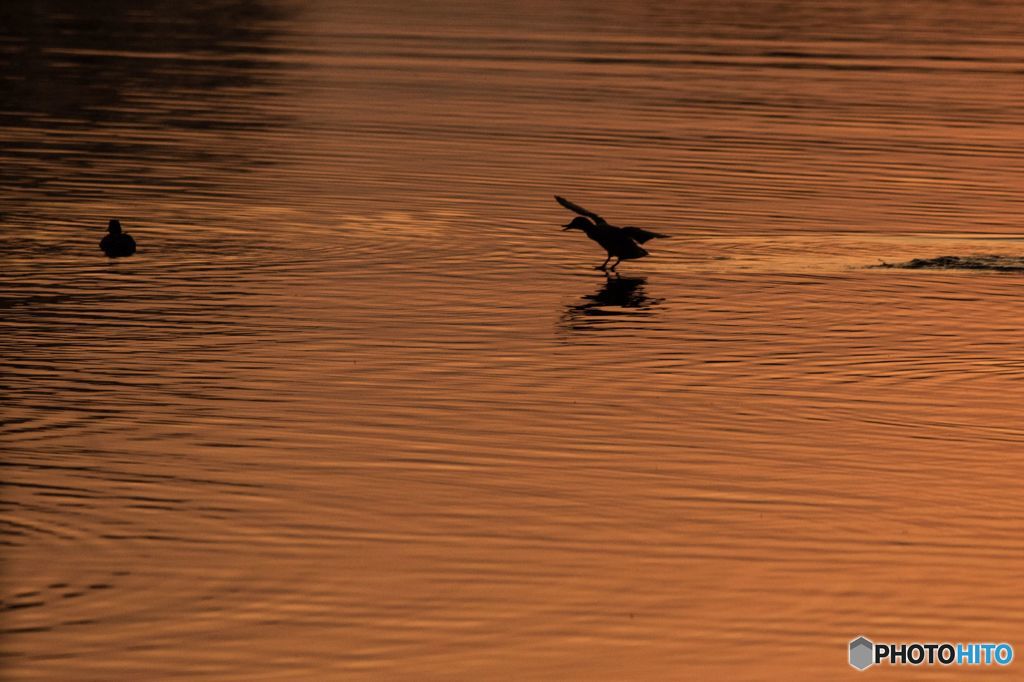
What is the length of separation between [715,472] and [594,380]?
3.09 m

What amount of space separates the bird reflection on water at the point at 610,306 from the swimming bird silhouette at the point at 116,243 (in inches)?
198

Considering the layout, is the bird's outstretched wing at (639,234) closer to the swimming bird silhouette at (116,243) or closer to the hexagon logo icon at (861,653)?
the swimming bird silhouette at (116,243)

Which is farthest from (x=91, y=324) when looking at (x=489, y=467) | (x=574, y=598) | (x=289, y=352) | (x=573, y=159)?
(x=573, y=159)

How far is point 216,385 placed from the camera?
16.7 meters

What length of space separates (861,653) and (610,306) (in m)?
10.4

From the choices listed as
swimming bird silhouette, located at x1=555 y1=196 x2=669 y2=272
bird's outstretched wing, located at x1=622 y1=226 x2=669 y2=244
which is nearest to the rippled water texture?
swimming bird silhouette, located at x1=555 y1=196 x2=669 y2=272

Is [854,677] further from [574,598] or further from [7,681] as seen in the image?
[7,681]

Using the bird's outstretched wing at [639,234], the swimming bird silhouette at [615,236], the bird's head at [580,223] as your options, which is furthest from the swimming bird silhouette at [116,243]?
the bird's outstretched wing at [639,234]

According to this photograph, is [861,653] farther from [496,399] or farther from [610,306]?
[610,306]

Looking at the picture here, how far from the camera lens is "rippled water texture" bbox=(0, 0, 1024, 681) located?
1138 cm

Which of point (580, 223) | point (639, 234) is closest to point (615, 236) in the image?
point (639, 234)

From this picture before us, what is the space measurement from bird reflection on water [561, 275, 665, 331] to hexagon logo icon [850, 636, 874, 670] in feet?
28.8

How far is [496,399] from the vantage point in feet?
54.0

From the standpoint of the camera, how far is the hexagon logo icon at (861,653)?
36.0 ft
